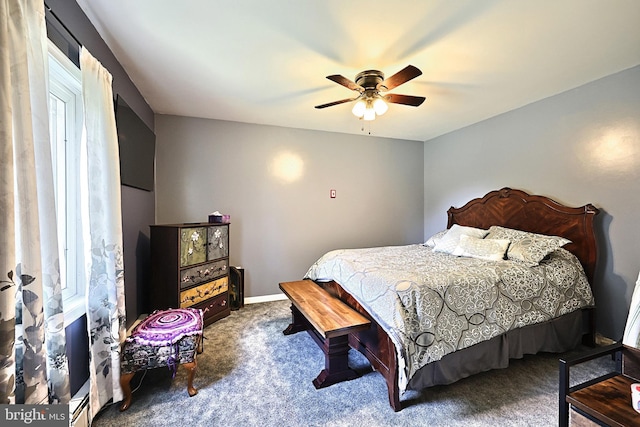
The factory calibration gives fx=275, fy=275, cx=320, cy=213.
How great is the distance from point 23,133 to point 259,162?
114 inches

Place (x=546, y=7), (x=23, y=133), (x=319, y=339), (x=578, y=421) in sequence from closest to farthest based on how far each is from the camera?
(x=23, y=133) < (x=578, y=421) < (x=546, y=7) < (x=319, y=339)

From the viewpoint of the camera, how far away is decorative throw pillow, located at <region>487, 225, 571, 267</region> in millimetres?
2523

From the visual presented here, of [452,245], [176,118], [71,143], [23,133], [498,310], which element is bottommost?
[498,310]

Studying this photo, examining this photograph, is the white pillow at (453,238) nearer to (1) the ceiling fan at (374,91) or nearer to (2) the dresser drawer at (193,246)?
(1) the ceiling fan at (374,91)

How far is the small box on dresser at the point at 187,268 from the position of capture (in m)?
2.71

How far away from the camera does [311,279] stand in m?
3.12

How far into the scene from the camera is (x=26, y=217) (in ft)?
3.44

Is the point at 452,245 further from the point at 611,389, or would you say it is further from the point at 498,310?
the point at 611,389

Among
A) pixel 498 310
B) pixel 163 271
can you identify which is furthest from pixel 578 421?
pixel 163 271

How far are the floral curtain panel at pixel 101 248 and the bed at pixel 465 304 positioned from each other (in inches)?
67.0

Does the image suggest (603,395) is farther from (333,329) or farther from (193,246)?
(193,246)

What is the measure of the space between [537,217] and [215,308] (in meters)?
3.76

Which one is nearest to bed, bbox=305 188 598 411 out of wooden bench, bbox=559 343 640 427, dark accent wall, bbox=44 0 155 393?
wooden bench, bbox=559 343 640 427

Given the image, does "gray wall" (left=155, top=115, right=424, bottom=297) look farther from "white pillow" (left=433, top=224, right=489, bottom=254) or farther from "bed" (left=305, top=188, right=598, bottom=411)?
"white pillow" (left=433, top=224, right=489, bottom=254)
